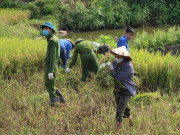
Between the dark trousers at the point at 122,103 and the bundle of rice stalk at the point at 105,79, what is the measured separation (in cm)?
17

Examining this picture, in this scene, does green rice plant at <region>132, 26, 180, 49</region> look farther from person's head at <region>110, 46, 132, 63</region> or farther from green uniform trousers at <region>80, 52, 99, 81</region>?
person's head at <region>110, 46, 132, 63</region>

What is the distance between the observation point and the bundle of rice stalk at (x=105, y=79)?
12.4 ft

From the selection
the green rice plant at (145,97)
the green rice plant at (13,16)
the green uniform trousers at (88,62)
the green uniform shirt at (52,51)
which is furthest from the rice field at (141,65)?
the green rice plant at (13,16)

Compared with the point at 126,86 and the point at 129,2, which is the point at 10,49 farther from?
the point at 129,2

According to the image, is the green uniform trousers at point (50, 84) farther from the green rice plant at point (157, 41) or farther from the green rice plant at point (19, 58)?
the green rice plant at point (157, 41)

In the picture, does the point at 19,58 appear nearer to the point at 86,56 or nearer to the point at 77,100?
the point at 86,56

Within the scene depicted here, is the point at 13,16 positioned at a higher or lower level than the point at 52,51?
higher

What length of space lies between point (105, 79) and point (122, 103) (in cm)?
53

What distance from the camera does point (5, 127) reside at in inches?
143

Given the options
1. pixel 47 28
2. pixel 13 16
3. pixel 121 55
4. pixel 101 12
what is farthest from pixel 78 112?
pixel 101 12

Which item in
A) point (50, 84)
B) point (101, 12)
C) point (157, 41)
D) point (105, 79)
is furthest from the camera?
point (101, 12)

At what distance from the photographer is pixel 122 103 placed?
3.47 meters

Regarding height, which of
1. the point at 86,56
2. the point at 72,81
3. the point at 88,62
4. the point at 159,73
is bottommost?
the point at 72,81

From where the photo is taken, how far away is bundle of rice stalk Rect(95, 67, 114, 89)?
3.79 meters
